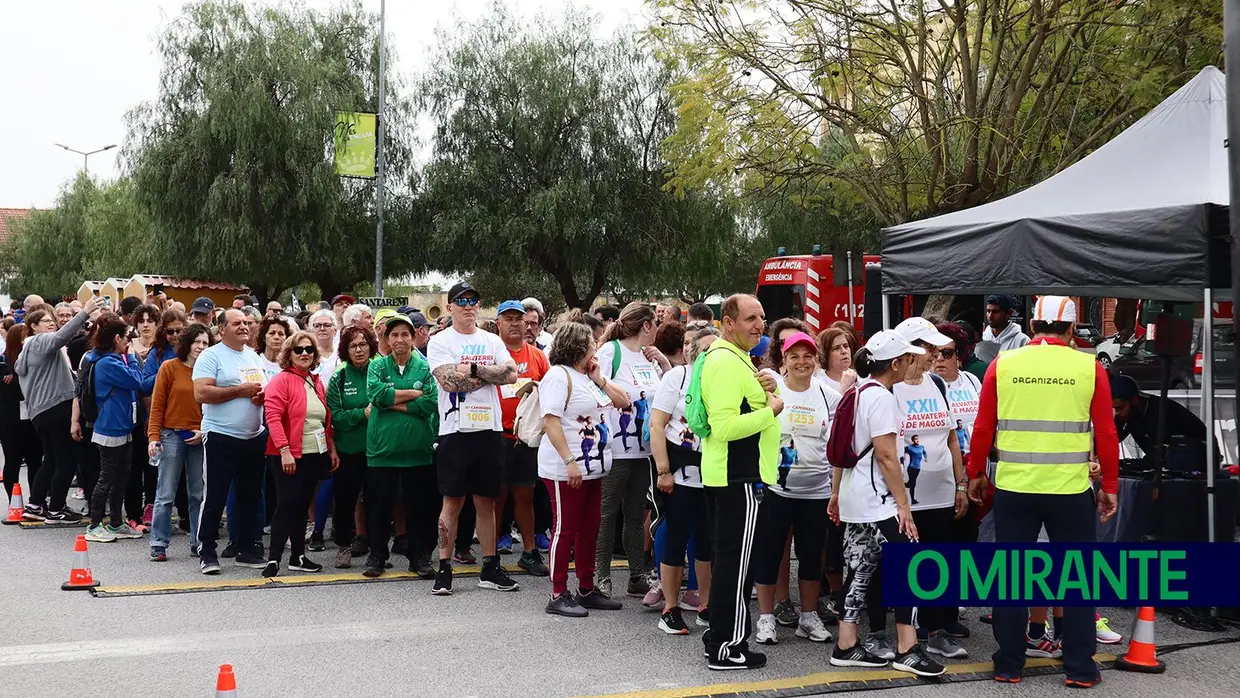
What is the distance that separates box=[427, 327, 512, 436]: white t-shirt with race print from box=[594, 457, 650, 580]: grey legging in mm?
870

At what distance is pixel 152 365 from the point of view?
8961 millimetres

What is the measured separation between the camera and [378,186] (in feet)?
89.2

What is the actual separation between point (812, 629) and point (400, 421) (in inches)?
123

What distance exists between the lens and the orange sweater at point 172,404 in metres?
8.20

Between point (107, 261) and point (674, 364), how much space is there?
44131 mm

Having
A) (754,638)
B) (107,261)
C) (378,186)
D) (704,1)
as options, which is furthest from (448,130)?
(754,638)

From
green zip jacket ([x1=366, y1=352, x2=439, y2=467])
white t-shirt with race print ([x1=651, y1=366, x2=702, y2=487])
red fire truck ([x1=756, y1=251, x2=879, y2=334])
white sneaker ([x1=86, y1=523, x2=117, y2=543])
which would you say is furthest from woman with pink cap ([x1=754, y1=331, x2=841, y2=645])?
red fire truck ([x1=756, y1=251, x2=879, y2=334])

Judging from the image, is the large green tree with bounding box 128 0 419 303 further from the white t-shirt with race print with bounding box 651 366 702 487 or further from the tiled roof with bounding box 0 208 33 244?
the tiled roof with bounding box 0 208 33 244

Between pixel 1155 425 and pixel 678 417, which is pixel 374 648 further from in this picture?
pixel 1155 425

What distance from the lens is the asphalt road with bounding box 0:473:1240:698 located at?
532 centimetres

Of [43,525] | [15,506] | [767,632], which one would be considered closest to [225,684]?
[767,632]

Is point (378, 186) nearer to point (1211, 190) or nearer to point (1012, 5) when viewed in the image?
point (1012, 5)

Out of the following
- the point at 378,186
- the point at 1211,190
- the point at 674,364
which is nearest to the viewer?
the point at 1211,190

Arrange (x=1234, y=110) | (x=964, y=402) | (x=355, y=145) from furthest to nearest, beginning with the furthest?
(x=355, y=145)
(x=964, y=402)
(x=1234, y=110)
